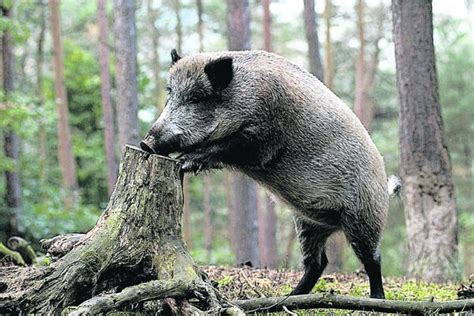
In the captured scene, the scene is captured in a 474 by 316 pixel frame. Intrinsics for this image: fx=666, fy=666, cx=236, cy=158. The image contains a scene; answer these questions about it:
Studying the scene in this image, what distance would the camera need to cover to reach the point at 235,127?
16.5 feet

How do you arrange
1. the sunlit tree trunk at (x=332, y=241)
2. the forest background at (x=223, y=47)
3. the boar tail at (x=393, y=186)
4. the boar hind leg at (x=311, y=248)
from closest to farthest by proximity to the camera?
the boar hind leg at (x=311, y=248) → the boar tail at (x=393, y=186) → the sunlit tree trunk at (x=332, y=241) → the forest background at (x=223, y=47)

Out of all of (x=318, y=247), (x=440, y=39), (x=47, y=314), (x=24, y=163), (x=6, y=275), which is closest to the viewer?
(x=47, y=314)

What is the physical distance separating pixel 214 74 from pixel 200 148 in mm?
607

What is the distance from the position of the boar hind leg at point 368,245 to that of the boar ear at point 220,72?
152 centimetres

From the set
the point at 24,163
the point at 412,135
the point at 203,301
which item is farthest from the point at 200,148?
the point at 24,163

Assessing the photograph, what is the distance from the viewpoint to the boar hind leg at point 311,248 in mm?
5879

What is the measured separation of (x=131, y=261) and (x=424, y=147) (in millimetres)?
5248

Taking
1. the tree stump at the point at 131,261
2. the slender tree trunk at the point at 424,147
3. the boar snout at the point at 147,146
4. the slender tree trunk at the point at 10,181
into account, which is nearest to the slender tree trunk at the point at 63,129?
the slender tree trunk at the point at 10,181

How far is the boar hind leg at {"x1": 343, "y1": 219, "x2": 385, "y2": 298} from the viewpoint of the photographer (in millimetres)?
5426

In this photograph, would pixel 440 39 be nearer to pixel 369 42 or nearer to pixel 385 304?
pixel 369 42

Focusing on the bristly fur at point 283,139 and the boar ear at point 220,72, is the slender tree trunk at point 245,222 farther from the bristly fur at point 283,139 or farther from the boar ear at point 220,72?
the boar ear at point 220,72

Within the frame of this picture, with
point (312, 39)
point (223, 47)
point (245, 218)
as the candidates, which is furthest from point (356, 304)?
point (223, 47)

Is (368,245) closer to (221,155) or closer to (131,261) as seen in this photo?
(221,155)

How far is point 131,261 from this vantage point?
4.35 metres
